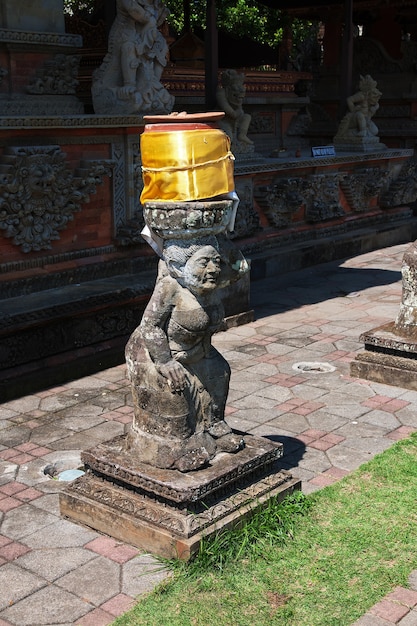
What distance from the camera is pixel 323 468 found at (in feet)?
18.5

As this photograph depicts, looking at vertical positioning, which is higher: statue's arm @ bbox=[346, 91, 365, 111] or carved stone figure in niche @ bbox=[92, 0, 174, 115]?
carved stone figure in niche @ bbox=[92, 0, 174, 115]

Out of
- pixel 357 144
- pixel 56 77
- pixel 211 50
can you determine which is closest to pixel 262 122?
pixel 357 144

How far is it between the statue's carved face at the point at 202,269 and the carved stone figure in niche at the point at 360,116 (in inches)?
420

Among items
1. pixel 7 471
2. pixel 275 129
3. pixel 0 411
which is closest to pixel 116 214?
pixel 0 411

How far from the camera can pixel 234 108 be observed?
1196 cm

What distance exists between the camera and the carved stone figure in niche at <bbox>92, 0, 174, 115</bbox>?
358 inches

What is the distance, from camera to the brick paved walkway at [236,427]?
420 centimetres

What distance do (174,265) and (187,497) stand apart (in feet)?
4.28

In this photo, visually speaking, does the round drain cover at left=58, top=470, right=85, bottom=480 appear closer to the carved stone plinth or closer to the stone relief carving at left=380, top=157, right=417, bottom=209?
the carved stone plinth

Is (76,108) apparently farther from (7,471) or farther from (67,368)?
(7,471)

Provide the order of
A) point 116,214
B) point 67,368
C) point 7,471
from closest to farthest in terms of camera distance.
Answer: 1. point 7,471
2. point 67,368
3. point 116,214

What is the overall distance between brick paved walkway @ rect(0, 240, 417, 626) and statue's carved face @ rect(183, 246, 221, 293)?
1556mm

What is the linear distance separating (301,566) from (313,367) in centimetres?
359

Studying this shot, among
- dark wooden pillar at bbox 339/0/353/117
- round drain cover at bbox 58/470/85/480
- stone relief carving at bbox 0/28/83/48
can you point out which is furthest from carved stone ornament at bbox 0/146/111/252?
dark wooden pillar at bbox 339/0/353/117
